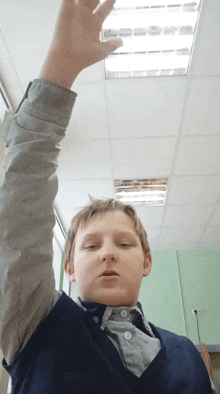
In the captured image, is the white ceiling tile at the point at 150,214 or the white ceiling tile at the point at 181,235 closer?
the white ceiling tile at the point at 150,214

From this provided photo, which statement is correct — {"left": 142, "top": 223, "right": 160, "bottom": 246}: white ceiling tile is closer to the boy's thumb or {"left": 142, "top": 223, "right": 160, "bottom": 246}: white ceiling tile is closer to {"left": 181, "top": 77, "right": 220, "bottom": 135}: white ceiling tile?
{"left": 181, "top": 77, "right": 220, "bottom": 135}: white ceiling tile

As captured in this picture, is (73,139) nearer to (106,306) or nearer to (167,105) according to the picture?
(167,105)

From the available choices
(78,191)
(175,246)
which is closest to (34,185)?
(78,191)

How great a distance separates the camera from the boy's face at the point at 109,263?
67 cm

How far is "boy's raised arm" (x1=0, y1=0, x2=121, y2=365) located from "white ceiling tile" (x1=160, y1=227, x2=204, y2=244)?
443 cm

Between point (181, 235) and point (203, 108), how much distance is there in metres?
2.87

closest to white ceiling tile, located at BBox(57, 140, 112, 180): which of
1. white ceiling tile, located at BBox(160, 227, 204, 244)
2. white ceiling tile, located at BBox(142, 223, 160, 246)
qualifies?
white ceiling tile, located at BBox(142, 223, 160, 246)

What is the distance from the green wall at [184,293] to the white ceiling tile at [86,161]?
2744 mm

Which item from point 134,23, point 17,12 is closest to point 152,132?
point 134,23

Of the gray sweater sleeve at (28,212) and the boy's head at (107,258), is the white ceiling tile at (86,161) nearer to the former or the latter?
the boy's head at (107,258)

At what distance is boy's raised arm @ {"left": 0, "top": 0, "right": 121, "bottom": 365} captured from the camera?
19.3 inches

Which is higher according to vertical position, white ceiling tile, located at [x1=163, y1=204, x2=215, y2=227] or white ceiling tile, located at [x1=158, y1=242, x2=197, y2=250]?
white ceiling tile, located at [x1=163, y1=204, x2=215, y2=227]

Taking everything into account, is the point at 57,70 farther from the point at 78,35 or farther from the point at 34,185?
the point at 34,185

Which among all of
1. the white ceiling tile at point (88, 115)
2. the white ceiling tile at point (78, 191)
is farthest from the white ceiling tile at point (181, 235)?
the white ceiling tile at point (88, 115)
